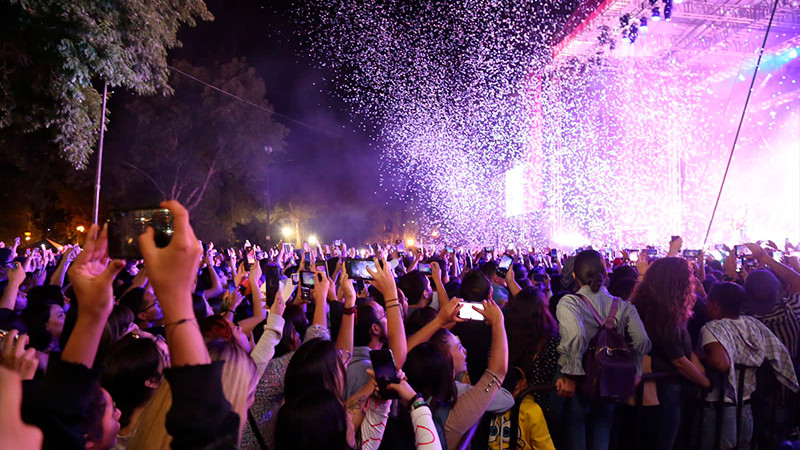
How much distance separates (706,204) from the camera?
29.4 meters

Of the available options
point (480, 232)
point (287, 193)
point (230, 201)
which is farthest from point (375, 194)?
point (230, 201)

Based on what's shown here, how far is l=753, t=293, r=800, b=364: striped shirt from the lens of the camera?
476 cm

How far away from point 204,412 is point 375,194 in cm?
4714

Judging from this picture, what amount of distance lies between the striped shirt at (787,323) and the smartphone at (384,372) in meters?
3.68

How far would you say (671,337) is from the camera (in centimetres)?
414

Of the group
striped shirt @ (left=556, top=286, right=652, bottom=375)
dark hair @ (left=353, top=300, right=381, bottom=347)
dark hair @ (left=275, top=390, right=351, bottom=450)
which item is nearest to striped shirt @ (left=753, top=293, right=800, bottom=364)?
striped shirt @ (left=556, top=286, right=652, bottom=375)

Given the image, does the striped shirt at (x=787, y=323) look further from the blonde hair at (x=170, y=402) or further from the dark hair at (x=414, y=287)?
the blonde hair at (x=170, y=402)

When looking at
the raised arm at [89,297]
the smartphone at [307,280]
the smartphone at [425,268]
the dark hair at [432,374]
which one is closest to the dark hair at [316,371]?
the dark hair at [432,374]

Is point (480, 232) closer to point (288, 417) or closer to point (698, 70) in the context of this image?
point (698, 70)

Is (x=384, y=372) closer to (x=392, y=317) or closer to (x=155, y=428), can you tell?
(x=392, y=317)

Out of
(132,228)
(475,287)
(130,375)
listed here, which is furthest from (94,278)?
(475,287)

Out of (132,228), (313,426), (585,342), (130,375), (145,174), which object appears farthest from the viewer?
(145,174)

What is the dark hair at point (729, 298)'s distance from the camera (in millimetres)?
4383

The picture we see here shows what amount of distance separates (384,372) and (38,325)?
3047 mm
